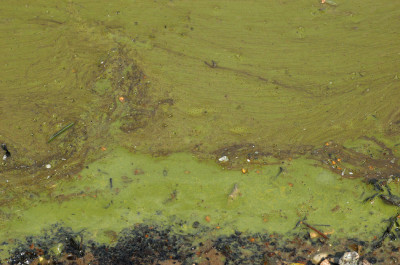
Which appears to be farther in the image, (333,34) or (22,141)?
(333,34)

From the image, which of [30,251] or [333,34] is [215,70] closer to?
[333,34]

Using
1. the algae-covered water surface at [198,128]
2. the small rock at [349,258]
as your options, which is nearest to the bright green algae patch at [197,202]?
the algae-covered water surface at [198,128]

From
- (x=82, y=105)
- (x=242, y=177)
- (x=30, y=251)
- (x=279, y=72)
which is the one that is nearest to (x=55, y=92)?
(x=82, y=105)

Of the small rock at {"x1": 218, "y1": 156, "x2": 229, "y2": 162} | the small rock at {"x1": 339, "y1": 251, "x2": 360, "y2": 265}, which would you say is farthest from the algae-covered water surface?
the small rock at {"x1": 339, "y1": 251, "x2": 360, "y2": 265}

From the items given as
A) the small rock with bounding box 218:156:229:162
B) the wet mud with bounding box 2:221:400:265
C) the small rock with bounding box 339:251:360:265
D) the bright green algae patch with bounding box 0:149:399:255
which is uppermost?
the small rock with bounding box 218:156:229:162

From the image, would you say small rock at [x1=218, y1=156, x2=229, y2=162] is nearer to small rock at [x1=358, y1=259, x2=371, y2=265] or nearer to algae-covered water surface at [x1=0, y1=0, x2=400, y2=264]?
algae-covered water surface at [x1=0, y1=0, x2=400, y2=264]

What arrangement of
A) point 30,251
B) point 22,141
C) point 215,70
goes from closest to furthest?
point 30,251
point 22,141
point 215,70

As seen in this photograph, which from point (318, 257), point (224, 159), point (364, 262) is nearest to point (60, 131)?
point (224, 159)

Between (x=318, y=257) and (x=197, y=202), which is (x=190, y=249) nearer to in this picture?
(x=197, y=202)
